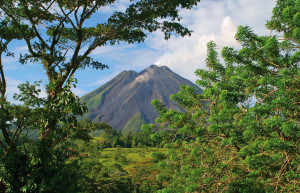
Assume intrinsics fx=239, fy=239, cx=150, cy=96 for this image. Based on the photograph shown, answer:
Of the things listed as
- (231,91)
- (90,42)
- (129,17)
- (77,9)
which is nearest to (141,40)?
(129,17)

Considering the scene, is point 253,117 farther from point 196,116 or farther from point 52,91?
point 52,91

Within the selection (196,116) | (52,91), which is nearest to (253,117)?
(196,116)

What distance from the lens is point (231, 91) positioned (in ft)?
25.2

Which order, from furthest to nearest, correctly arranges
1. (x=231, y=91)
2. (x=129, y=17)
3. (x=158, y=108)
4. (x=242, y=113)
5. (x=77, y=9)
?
(x=158, y=108), (x=129, y=17), (x=77, y=9), (x=231, y=91), (x=242, y=113)

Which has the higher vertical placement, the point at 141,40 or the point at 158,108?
the point at 141,40

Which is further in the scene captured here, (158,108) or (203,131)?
(158,108)

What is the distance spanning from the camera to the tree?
20.4ft

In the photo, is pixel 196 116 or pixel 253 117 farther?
pixel 196 116

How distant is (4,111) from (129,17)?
231 inches

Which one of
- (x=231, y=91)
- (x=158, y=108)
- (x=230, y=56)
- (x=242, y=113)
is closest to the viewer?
(x=242, y=113)

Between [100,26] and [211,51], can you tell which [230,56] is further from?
[100,26]

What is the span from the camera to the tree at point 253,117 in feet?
20.4

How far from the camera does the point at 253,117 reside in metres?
6.62

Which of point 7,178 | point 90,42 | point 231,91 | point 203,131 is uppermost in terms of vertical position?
point 90,42
